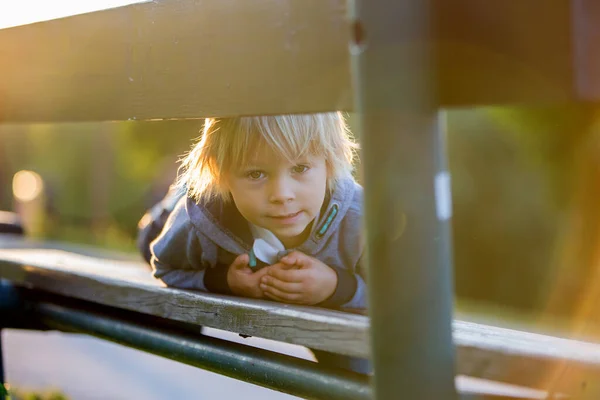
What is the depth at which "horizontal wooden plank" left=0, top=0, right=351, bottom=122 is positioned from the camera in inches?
54.0

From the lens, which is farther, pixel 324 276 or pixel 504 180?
pixel 504 180

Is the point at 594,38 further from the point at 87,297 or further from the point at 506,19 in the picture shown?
the point at 87,297

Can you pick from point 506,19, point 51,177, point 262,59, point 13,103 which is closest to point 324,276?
point 262,59

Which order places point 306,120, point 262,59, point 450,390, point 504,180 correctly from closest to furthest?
point 450,390, point 262,59, point 306,120, point 504,180

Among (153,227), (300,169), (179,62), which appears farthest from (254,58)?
(153,227)

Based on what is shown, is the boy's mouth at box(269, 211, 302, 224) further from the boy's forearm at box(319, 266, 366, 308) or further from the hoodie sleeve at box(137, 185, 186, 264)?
the hoodie sleeve at box(137, 185, 186, 264)

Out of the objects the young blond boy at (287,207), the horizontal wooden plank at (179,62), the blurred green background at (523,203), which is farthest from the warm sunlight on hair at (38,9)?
the blurred green background at (523,203)

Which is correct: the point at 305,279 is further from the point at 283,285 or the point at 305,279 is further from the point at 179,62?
the point at 179,62

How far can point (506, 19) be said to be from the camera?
1084 mm

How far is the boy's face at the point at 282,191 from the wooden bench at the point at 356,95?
0.68ft

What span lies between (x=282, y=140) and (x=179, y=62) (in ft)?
1.02

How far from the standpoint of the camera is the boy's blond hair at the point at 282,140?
1.73 metres

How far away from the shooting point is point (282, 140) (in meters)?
1.73

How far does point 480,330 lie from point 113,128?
873 centimetres
